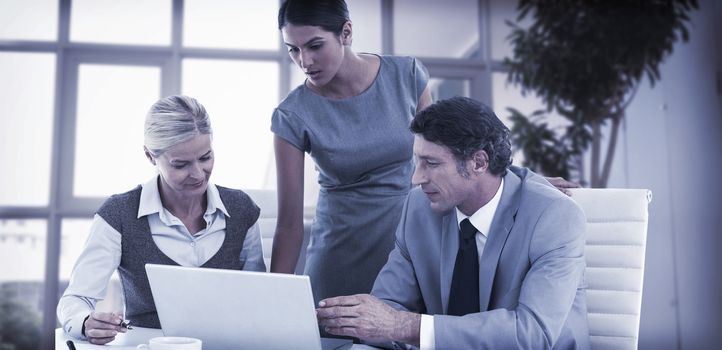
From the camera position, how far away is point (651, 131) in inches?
170

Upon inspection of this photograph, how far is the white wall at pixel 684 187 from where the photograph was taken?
3.95 m

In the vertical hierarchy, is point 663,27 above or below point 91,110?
above

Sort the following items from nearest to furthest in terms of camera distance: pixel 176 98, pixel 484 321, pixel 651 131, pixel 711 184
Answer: pixel 484 321, pixel 176 98, pixel 711 184, pixel 651 131

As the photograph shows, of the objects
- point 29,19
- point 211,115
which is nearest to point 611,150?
point 211,115

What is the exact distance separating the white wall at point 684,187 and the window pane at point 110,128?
10.6ft

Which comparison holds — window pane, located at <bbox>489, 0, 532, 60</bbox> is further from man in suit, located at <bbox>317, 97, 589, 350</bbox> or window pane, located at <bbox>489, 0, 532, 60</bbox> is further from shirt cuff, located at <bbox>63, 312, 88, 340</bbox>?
shirt cuff, located at <bbox>63, 312, 88, 340</bbox>

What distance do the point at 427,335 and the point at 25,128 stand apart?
3.99 metres

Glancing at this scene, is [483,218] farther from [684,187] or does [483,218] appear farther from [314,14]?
[684,187]

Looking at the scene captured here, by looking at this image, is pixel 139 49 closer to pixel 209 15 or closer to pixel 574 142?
pixel 209 15

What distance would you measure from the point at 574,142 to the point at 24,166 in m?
3.50

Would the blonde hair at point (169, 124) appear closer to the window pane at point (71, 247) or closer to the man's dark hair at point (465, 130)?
the man's dark hair at point (465, 130)

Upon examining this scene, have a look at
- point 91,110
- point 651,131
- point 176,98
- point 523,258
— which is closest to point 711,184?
point 651,131

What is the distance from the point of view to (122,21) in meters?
4.60

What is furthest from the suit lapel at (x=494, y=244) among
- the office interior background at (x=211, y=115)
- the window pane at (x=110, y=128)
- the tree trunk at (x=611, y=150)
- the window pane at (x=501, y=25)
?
the window pane at (x=501, y=25)
